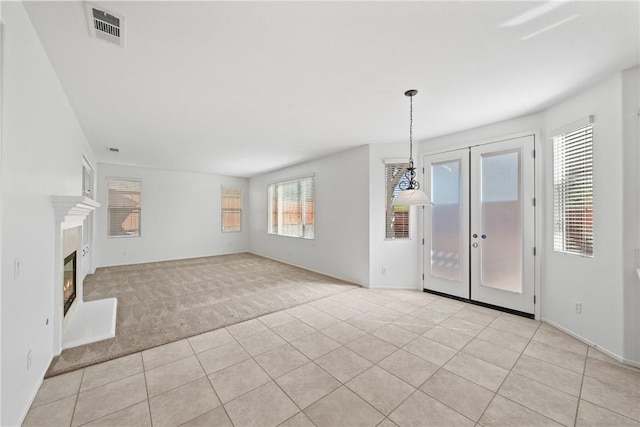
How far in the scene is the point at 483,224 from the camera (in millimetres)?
3809

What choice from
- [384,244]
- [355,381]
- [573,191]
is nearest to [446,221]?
[384,244]

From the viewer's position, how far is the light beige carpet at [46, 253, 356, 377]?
271 centimetres

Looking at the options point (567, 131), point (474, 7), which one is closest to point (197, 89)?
point (474, 7)

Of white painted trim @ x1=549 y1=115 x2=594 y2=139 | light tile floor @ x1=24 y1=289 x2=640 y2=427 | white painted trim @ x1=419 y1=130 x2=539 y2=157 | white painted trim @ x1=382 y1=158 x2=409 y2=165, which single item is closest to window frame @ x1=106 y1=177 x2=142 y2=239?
light tile floor @ x1=24 y1=289 x2=640 y2=427

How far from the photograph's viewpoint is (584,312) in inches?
110

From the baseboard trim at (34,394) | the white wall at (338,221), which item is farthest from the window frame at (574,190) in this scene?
the baseboard trim at (34,394)

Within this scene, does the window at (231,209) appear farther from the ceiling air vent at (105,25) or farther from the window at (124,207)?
the ceiling air vent at (105,25)

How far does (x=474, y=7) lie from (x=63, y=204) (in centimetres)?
374

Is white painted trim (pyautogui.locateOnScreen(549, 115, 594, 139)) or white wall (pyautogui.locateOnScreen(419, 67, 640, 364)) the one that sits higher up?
white painted trim (pyautogui.locateOnScreen(549, 115, 594, 139))

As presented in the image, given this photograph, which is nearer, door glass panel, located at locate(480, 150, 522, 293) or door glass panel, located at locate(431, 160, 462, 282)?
door glass panel, located at locate(480, 150, 522, 293)

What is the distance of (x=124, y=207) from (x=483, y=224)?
814 centimetres

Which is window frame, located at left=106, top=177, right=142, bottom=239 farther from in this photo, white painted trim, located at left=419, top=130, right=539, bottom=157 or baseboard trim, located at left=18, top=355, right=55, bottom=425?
white painted trim, located at left=419, top=130, right=539, bottom=157

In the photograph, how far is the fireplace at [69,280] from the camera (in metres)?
3.09

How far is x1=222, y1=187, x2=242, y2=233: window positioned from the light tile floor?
5940mm
